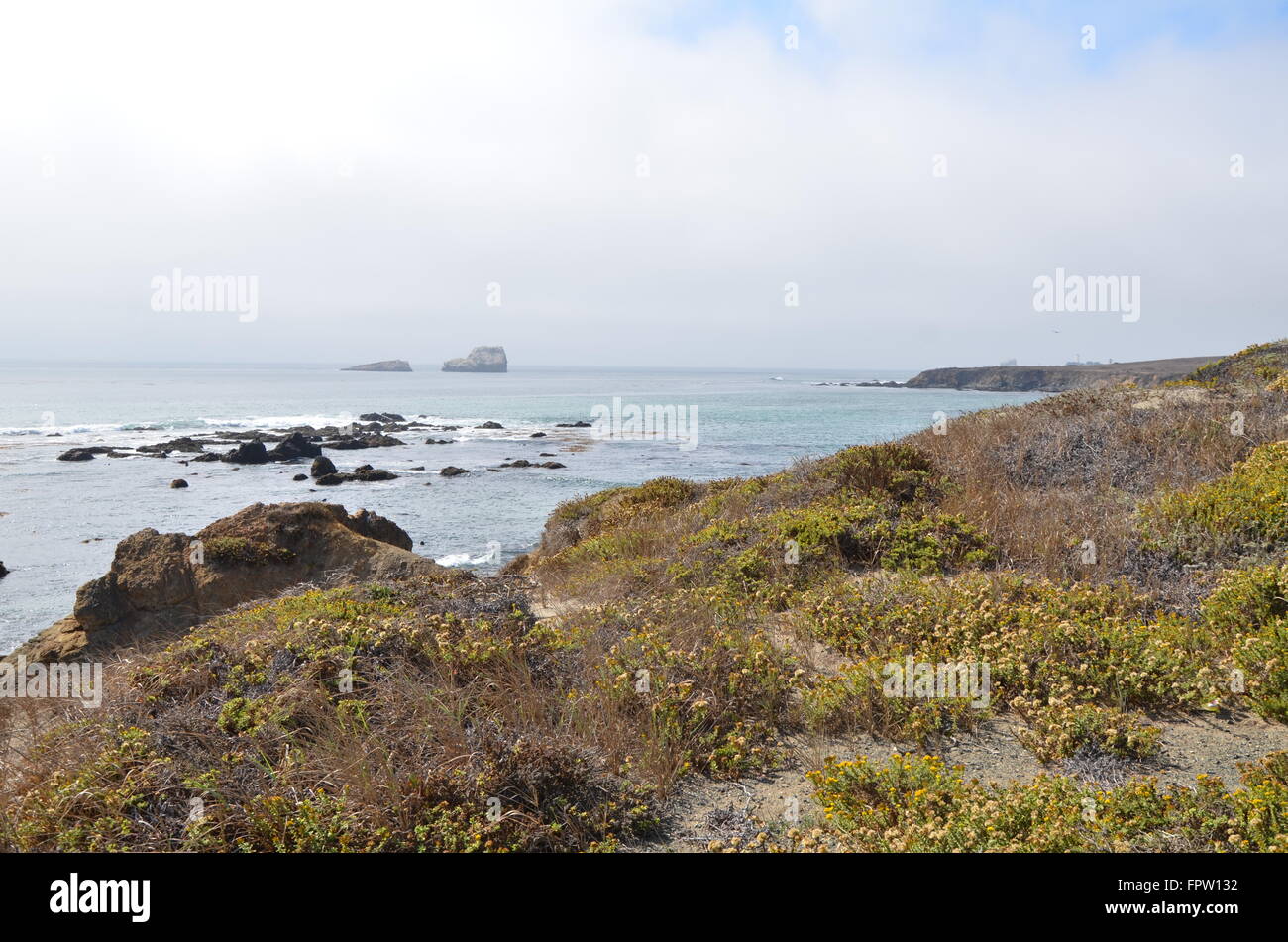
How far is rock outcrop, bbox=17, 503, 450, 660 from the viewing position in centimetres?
1096

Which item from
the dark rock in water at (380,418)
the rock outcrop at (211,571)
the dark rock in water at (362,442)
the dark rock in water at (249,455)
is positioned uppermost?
the dark rock in water at (380,418)

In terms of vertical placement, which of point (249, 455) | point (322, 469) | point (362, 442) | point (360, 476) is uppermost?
point (362, 442)

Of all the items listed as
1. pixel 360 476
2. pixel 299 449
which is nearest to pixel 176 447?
pixel 299 449

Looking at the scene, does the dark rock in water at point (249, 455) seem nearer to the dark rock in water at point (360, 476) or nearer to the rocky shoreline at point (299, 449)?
the rocky shoreline at point (299, 449)

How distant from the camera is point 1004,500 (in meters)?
9.96

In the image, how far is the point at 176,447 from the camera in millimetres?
45875

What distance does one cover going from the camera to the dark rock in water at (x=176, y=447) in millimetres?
44344

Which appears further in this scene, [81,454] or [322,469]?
[81,454]

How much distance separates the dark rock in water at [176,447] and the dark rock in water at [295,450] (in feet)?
18.7

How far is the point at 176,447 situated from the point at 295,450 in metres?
8.60

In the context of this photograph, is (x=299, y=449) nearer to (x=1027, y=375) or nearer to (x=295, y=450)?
(x=295, y=450)

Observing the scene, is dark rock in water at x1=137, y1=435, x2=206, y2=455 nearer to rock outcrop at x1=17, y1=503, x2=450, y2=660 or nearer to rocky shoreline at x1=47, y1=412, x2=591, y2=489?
rocky shoreline at x1=47, y1=412, x2=591, y2=489

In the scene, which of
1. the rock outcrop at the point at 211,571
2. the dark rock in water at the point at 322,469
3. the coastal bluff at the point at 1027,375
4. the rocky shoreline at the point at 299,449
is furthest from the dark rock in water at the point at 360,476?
the coastal bluff at the point at 1027,375
